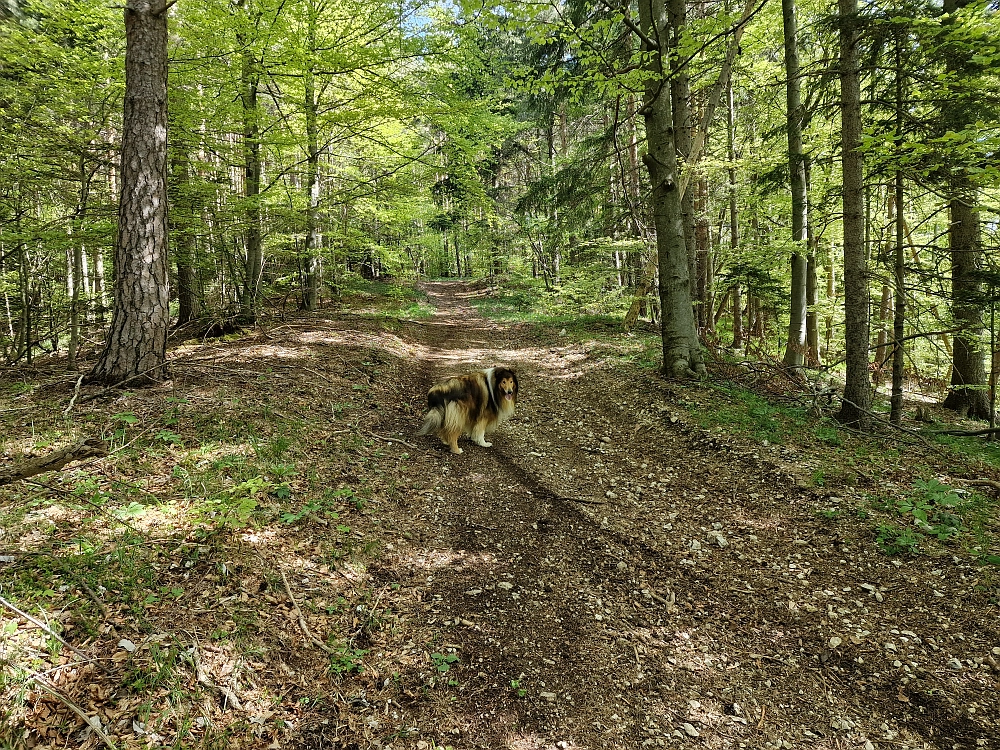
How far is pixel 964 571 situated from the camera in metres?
3.59

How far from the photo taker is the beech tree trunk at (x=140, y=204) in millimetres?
5152

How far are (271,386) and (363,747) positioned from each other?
5.07 metres

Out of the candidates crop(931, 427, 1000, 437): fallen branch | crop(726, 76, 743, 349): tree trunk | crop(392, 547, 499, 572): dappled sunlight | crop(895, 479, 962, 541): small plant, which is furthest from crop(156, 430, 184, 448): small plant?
crop(726, 76, 743, 349): tree trunk

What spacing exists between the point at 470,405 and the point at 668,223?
4669mm

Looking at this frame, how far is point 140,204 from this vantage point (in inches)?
203

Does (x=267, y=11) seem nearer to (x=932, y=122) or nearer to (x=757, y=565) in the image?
(x=932, y=122)

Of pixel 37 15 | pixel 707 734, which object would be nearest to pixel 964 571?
pixel 707 734

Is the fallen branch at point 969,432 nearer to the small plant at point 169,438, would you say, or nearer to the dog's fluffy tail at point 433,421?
the dog's fluffy tail at point 433,421

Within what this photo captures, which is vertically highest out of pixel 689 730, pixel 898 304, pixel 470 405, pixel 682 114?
pixel 682 114

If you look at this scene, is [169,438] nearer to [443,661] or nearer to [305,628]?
[305,628]

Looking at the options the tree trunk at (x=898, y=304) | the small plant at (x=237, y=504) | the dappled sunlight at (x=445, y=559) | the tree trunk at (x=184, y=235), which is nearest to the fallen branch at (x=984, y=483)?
the tree trunk at (x=898, y=304)

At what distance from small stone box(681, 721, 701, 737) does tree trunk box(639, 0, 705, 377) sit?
6059 mm

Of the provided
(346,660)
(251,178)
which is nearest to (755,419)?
(346,660)

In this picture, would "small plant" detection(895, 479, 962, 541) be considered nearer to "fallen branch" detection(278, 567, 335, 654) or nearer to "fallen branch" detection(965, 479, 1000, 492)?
"fallen branch" detection(965, 479, 1000, 492)
